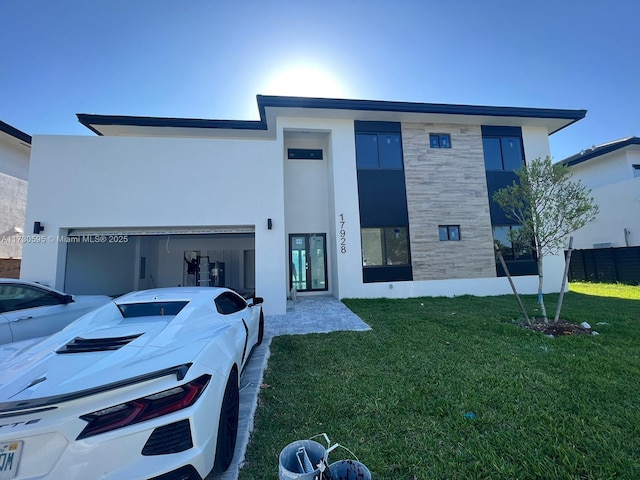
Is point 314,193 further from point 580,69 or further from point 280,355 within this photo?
point 580,69

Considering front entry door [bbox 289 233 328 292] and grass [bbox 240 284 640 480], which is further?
front entry door [bbox 289 233 328 292]

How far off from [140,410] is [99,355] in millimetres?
651

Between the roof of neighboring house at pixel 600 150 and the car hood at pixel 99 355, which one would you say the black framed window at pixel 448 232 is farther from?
the car hood at pixel 99 355

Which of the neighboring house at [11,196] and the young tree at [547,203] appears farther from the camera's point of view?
the neighboring house at [11,196]

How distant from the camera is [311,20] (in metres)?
7.14

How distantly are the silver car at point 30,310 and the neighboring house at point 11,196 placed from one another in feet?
27.7

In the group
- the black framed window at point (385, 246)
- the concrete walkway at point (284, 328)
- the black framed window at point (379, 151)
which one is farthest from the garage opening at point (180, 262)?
the black framed window at point (379, 151)

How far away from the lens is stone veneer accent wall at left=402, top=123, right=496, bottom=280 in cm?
1030

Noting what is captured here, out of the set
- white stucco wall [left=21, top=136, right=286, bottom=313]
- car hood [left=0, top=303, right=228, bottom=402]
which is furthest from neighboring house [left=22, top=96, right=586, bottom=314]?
car hood [left=0, top=303, right=228, bottom=402]

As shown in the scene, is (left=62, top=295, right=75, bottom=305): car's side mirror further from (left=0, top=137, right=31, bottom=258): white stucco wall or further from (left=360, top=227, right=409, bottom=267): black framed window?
(left=0, top=137, right=31, bottom=258): white stucco wall

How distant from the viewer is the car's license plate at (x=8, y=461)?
4.34 ft

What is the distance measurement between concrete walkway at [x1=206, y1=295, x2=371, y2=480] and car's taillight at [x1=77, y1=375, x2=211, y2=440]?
84cm

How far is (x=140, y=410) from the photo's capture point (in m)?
1.51

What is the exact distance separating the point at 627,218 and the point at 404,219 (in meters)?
12.1
